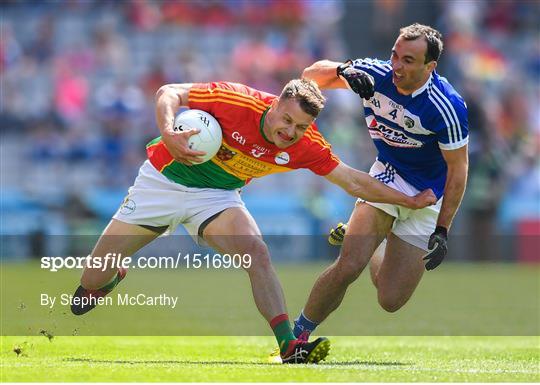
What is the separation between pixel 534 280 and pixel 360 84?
11.9 meters

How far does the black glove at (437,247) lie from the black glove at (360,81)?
1.24m

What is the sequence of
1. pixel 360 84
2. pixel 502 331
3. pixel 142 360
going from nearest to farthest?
pixel 142 360, pixel 360 84, pixel 502 331

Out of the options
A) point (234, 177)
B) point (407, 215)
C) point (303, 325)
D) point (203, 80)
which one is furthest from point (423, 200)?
point (203, 80)

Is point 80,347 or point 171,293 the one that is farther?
point 171,293

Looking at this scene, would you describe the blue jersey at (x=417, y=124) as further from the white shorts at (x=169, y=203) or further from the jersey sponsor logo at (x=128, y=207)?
the jersey sponsor logo at (x=128, y=207)

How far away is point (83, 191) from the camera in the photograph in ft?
72.4

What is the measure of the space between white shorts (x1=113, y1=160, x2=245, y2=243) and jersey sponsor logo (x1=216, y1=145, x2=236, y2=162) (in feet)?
1.03

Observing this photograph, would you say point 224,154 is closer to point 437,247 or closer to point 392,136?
point 392,136

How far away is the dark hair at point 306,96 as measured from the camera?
8625 millimetres

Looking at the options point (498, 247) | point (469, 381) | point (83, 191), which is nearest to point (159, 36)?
point (83, 191)

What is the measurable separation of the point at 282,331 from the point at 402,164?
2.10m

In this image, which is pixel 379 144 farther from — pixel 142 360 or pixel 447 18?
pixel 447 18

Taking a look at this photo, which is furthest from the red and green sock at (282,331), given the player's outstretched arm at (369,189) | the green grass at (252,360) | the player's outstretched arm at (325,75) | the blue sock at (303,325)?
the player's outstretched arm at (325,75)

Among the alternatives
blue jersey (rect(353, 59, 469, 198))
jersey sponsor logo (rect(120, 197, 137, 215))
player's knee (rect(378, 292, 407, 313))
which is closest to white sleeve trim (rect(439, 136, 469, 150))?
blue jersey (rect(353, 59, 469, 198))
